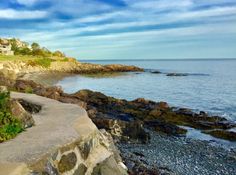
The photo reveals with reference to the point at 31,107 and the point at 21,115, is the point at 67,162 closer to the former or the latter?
the point at 21,115

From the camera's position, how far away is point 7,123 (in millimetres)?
9586

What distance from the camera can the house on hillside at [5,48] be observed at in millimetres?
119750

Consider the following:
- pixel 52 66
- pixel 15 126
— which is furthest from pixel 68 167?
pixel 52 66

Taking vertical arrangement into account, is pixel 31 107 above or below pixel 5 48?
above

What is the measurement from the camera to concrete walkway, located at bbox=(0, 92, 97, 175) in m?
7.42

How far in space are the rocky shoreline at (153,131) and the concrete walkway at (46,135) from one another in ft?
10.7

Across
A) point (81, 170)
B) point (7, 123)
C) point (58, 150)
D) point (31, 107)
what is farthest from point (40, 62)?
point (58, 150)

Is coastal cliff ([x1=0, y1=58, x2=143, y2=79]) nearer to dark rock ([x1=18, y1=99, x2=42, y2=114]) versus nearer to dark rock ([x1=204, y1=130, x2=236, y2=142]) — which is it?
dark rock ([x1=204, y1=130, x2=236, y2=142])

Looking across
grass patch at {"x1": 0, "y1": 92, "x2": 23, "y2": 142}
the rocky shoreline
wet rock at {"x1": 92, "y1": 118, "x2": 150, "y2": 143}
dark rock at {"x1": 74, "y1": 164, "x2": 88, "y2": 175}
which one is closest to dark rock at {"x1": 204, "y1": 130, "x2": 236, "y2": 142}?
the rocky shoreline

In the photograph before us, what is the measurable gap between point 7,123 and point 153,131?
46.9 ft

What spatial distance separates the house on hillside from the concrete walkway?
108963 millimetres

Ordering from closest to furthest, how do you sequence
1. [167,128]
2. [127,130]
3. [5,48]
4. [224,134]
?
[127,130] → [224,134] → [167,128] → [5,48]

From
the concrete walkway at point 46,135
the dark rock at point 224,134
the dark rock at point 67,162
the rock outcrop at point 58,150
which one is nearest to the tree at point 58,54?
the dark rock at point 224,134

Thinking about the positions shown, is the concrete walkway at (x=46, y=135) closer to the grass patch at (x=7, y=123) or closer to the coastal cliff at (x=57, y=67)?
the grass patch at (x=7, y=123)
